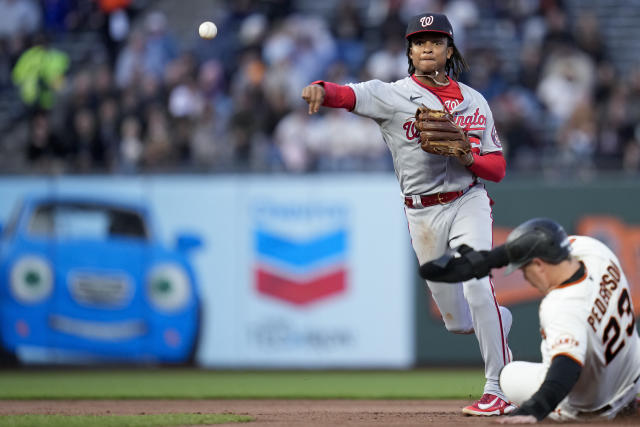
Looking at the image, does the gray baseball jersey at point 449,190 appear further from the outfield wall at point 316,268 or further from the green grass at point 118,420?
the outfield wall at point 316,268

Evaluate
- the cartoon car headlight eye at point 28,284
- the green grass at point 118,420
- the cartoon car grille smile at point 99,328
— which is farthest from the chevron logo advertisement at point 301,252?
the green grass at point 118,420

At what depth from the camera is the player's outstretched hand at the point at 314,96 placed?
16.9ft

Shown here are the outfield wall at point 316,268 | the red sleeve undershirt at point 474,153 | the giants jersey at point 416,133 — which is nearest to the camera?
the red sleeve undershirt at point 474,153

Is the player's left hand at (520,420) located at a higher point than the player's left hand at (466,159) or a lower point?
lower

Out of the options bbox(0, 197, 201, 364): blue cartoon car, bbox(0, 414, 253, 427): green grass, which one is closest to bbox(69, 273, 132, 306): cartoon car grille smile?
bbox(0, 197, 201, 364): blue cartoon car

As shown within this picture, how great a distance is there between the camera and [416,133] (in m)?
5.79

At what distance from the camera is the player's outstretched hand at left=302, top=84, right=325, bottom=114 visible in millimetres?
5145

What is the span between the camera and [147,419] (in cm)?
575

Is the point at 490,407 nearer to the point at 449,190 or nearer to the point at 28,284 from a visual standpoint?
the point at 449,190

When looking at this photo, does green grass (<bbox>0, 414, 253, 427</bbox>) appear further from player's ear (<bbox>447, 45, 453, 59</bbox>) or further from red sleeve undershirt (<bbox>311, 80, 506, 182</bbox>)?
player's ear (<bbox>447, 45, 453, 59</bbox>)

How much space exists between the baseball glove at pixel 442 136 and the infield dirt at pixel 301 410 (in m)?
1.46

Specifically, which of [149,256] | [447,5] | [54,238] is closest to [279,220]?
[149,256]

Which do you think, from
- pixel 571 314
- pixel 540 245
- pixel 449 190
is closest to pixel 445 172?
pixel 449 190

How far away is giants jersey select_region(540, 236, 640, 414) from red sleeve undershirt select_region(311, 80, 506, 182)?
0.87 metres
